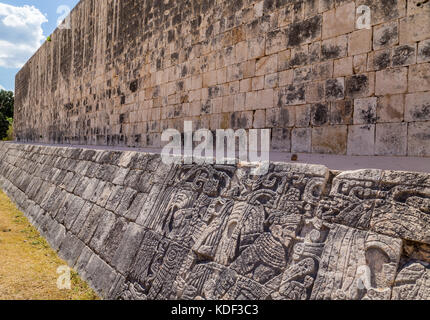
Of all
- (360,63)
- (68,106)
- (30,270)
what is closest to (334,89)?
(360,63)

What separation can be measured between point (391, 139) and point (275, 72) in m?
2.09

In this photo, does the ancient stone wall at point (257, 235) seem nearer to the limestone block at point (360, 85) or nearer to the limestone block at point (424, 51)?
the limestone block at point (360, 85)

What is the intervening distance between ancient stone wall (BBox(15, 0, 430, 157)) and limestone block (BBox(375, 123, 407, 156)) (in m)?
0.01

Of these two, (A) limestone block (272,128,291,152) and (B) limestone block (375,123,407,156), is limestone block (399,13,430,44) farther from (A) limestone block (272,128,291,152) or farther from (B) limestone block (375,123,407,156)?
(A) limestone block (272,128,291,152)

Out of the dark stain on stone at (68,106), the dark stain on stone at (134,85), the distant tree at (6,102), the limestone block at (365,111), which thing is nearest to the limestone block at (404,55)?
the limestone block at (365,111)

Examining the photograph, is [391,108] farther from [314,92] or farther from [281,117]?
[281,117]

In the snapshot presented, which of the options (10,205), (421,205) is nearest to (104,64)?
(10,205)

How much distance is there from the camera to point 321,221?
5.95 feet

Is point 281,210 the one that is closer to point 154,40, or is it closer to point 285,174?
point 285,174

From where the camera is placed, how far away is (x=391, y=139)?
165 inches

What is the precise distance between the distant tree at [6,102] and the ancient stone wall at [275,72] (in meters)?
32.4

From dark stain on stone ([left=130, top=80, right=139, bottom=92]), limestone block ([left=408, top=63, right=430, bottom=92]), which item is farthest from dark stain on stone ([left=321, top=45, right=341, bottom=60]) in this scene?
dark stain on stone ([left=130, top=80, right=139, bottom=92])

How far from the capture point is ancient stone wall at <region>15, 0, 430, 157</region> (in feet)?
13.6

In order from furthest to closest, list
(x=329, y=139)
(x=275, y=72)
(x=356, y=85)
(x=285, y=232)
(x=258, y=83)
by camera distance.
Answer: (x=258, y=83) → (x=275, y=72) → (x=329, y=139) → (x=356, y=85) → (x=285, y=232)
